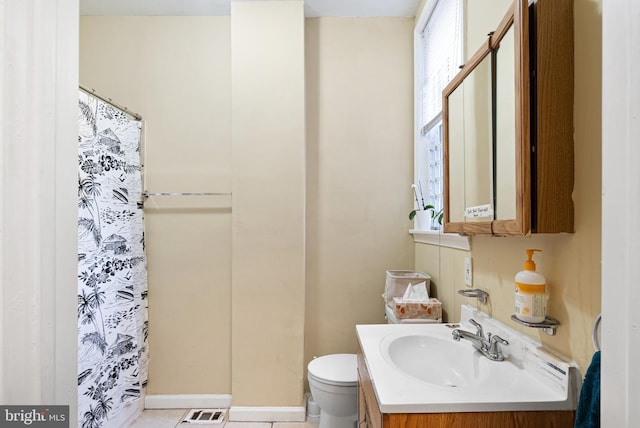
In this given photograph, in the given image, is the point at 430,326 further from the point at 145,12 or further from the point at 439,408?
the point at 145,12

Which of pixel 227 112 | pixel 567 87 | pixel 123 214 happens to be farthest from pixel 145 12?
pixel 567 87

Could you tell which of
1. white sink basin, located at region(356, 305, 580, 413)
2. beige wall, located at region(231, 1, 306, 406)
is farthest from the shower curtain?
white sink basin, located at region(356, 305, 580, 413)

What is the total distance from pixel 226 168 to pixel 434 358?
169 centimetres

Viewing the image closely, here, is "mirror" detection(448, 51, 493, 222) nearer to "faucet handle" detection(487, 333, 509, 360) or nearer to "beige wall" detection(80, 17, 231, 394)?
"faucet handle" detection(487, 333, 509, 360)

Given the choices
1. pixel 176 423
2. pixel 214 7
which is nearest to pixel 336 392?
pixel 176 423

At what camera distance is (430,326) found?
1.38 meters

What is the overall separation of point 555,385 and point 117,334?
6.69ft

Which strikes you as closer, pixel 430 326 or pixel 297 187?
pixel 430 326

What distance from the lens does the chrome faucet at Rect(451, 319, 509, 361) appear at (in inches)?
40.8

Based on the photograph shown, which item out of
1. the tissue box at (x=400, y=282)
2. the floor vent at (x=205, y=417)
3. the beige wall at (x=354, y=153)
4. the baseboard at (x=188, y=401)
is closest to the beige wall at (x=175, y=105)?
the beige wall at (x=354, y=153)

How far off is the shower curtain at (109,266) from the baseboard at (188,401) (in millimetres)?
151

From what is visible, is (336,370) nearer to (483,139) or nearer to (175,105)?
(483,139)

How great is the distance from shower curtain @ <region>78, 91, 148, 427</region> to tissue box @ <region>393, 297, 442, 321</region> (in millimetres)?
1543

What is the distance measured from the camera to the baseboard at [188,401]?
7.04ft
